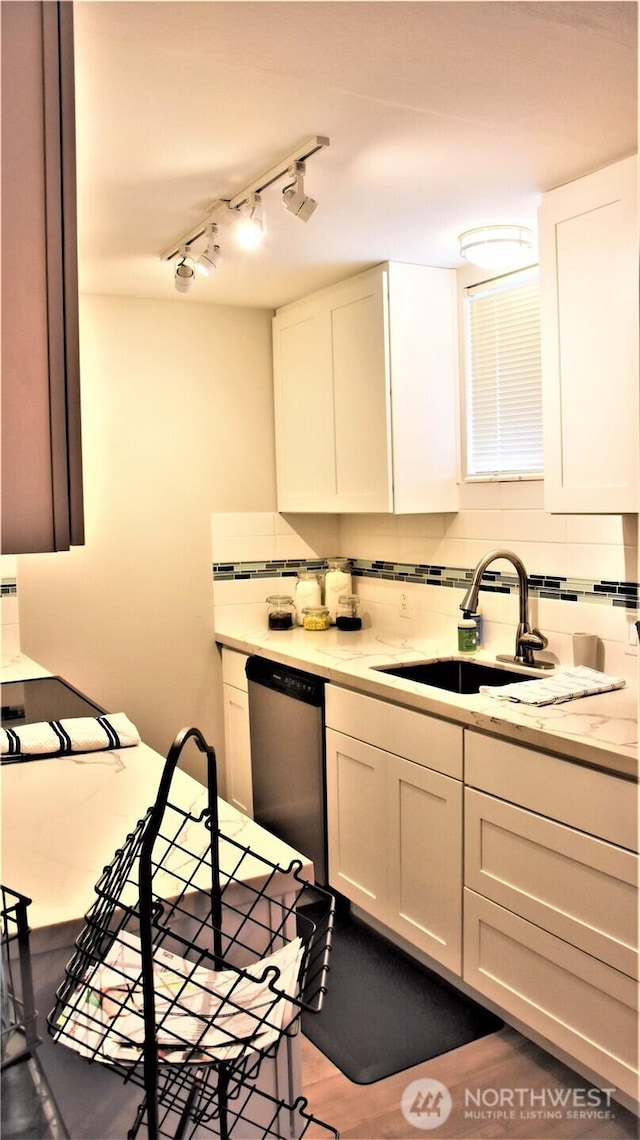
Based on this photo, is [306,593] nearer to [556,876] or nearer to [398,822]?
[398,822]

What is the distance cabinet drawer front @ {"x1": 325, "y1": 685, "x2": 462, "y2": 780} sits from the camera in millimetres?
2334

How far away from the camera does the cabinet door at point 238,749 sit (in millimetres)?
3475

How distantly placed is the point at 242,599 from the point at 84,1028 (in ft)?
9.45

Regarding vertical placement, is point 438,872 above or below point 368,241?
below

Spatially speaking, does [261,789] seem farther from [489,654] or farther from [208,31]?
[208,31]

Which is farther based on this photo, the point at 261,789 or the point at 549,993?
the point at 261,789

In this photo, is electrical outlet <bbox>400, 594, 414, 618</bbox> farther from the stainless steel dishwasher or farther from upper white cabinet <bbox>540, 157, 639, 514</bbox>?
upper white cabinet <bbox>540, 157, 639, 514</bbox>

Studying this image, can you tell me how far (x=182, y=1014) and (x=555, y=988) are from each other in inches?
59.4

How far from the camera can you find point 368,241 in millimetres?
2730

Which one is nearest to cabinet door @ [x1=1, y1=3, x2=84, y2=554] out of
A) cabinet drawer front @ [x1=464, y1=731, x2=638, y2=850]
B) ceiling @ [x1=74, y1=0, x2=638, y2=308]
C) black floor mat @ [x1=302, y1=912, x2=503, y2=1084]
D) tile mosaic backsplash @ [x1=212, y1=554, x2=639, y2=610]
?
ceiling @ [x1=74, y1=0, x2=638, y2=308]

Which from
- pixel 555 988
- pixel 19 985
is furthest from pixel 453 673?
pixel 19 985

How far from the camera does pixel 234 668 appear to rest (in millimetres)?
3535

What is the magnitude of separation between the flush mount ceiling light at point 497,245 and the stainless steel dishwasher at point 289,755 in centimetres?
145

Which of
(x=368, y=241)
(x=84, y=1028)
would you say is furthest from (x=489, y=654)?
(x=84, y=1028)
